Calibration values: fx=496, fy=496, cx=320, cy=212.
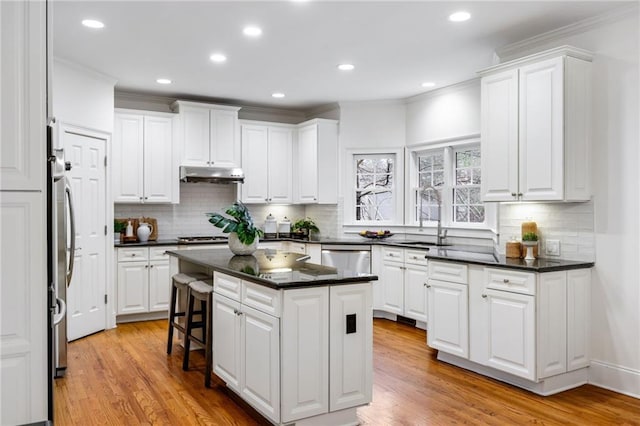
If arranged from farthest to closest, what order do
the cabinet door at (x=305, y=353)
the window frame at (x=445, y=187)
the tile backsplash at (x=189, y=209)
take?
the tile backsplash at (x=189, y=209) < the window frame at (x=445, y=187) < the cabinet door at (x=305, y=353)

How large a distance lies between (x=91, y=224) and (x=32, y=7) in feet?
13.1

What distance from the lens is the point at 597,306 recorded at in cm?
374

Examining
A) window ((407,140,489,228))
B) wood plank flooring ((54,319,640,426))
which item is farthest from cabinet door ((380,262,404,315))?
wood plank flooring ((54,319,640,426))

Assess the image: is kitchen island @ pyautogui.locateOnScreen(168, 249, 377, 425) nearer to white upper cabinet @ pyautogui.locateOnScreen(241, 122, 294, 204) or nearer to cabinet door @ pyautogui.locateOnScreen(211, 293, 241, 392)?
cabinet door @ pyautogui.locateOnScreen(211, 293, 241, 392)

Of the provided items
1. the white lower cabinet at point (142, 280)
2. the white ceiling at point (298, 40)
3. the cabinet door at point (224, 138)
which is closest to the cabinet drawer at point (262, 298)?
the white ceiling at point (298, 40)

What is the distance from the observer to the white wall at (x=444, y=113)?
5.57 metres

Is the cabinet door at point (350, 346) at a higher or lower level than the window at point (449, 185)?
lower

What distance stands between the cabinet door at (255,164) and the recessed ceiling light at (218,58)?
198 cm

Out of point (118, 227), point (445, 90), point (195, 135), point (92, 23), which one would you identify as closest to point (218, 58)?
Result: point (92, 23)

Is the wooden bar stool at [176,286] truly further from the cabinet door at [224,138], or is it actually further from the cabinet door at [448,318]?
the cabinet door at [224,138]

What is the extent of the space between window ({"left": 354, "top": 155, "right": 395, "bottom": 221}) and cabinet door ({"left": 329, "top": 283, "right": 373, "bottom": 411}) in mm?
3757

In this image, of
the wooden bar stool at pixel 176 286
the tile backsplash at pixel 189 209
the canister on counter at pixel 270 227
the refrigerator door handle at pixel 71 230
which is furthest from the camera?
the canister on counter at pixel 270 227

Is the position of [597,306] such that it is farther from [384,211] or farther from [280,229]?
[280,229]

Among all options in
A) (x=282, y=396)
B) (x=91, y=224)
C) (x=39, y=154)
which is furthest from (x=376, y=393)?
(x=91, y=224)
